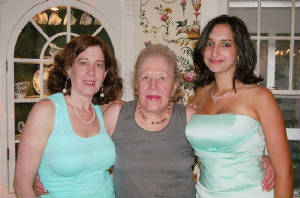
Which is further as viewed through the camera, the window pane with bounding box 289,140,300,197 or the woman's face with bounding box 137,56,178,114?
the window pane with bounding box 289,140,300,197

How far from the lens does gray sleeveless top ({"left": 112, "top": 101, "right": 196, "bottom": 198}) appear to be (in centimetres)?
158

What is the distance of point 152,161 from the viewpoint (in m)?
1.58

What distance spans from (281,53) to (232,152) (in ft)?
6.13

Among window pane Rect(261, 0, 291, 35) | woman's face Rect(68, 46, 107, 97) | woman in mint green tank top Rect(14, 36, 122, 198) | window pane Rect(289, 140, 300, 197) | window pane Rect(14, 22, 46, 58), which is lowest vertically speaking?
window pane Rect(289, 140, 300, 197)

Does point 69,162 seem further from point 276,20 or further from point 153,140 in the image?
point 276,20

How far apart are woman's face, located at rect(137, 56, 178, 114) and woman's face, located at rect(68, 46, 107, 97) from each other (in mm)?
250

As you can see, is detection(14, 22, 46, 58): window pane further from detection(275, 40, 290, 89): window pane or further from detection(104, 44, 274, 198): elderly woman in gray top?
detection(275, 40, 290, 89): window pane

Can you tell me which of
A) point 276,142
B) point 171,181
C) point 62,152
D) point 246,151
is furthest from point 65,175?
point 276,142

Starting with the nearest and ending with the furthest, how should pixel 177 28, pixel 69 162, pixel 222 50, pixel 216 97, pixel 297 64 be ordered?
1. pixel 69 162
2. pixel 222 50
3. pixel 216 97
4. pixel 177 28
5. pixel 297 64


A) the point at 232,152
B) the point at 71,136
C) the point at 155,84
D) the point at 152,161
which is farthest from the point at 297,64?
the point at 71,136

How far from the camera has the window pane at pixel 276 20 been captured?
10.6 feet

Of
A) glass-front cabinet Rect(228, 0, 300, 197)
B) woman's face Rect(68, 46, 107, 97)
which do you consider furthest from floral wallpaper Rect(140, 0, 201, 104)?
woman's face Rect(68, 46, 107, 97)

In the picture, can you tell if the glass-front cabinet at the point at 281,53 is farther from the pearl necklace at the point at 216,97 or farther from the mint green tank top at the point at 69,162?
the mint green tank top at the point at 69,162

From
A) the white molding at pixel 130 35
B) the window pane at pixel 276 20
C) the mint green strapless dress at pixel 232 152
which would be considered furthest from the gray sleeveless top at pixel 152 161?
the window pane at pixel 276 20
